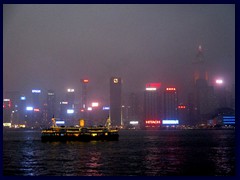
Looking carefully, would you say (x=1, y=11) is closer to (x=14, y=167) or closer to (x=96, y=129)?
(x=14, y=167)

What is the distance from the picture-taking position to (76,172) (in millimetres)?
36031

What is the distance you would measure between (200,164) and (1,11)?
99.3ft

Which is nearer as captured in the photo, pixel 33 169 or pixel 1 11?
pixel 1 11

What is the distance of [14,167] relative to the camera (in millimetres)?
41500

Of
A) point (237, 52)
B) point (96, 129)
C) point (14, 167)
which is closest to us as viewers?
point (237, 52)

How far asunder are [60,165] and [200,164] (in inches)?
531

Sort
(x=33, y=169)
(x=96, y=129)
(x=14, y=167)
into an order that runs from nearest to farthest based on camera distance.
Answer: (x=33, y=169) < (x=14, y=167) < (x=96, y=129)

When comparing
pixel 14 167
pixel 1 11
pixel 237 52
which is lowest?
pixel 14 167
